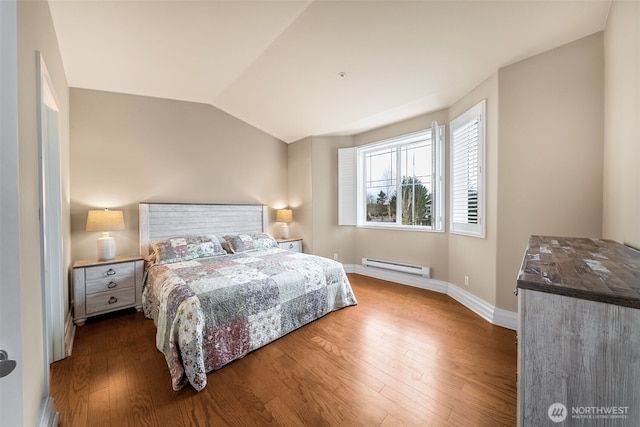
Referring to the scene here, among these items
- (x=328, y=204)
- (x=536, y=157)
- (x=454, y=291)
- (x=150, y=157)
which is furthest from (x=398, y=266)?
(x=150, y=157)

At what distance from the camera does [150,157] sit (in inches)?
125

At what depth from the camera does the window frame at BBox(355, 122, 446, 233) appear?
2988 millimetres

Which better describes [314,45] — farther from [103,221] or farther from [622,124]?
[103,221]

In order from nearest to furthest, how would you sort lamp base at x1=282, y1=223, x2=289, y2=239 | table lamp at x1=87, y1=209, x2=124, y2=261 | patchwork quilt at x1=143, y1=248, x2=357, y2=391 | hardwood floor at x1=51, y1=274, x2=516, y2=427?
hardwood floor at x1=51, y1=274, x2=516, y2=427, patchwork quilt at x1=143, y1=248, x2=357, y2=391, table lamp at x1=87, y1=209, x2=124, y2=261, lamp base at x1=282, y1=223, x2=289, y2=239

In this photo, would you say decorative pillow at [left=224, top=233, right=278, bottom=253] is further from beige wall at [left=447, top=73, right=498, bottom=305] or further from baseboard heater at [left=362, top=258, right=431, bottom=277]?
beige wall at [left=447, top=73, right=498, bottom=305]

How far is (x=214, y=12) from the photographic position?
191 cm

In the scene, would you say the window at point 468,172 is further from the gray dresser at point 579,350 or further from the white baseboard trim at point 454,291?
the gray dresser at point 579,350

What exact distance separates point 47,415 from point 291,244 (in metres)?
3.18

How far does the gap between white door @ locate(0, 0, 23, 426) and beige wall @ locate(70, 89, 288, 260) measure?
2.78 m

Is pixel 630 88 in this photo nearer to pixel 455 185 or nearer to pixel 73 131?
pixel 455 185

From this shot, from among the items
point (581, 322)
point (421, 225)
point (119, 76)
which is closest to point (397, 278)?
point (421, 225)

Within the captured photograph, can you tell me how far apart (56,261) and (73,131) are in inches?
67.3

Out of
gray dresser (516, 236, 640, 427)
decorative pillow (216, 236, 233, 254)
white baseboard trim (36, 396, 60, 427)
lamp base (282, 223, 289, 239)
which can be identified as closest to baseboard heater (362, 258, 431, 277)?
lamp base (282, 223, 289, 239)

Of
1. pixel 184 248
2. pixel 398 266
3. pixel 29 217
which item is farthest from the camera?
pixel 398 266
